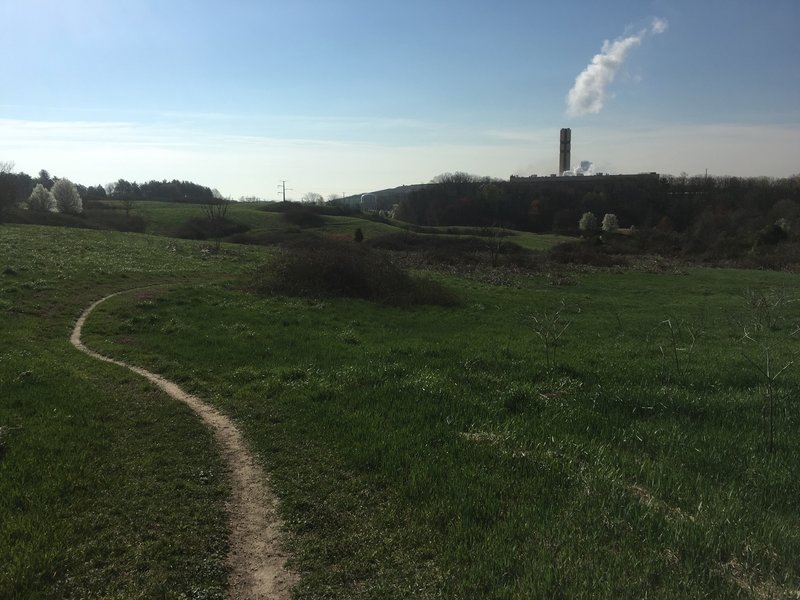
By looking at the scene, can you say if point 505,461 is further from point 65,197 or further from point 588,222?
point 588,222

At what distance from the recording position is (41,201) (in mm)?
70938

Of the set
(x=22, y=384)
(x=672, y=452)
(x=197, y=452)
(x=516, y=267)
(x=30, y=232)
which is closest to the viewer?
(x=672, y=452)

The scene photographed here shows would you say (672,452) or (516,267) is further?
(516,267)

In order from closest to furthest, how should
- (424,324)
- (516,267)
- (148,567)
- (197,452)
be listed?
(148,567) < (197,452) < (424,324) < (516,267)

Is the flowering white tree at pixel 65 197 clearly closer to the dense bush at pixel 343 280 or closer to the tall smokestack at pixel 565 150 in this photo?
the dense bush at pixel 343 280

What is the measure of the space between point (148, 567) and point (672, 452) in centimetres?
648

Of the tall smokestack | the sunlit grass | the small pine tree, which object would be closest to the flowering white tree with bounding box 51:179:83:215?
the sunlit grass

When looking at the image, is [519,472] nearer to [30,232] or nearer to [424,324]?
[424,324]

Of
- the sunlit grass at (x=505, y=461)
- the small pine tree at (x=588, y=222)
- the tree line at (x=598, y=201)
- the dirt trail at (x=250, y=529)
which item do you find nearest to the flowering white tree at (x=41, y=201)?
the sunlit grass at (x=505, y=461)

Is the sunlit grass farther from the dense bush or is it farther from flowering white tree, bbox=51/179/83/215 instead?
flowering white tree, bbox=51/179/83/215

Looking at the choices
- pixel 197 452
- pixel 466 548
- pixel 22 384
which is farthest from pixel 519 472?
pixel 22 384

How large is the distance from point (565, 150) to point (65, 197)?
163428 millimetres

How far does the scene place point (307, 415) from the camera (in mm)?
8734

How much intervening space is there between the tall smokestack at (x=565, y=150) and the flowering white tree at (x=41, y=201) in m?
159
